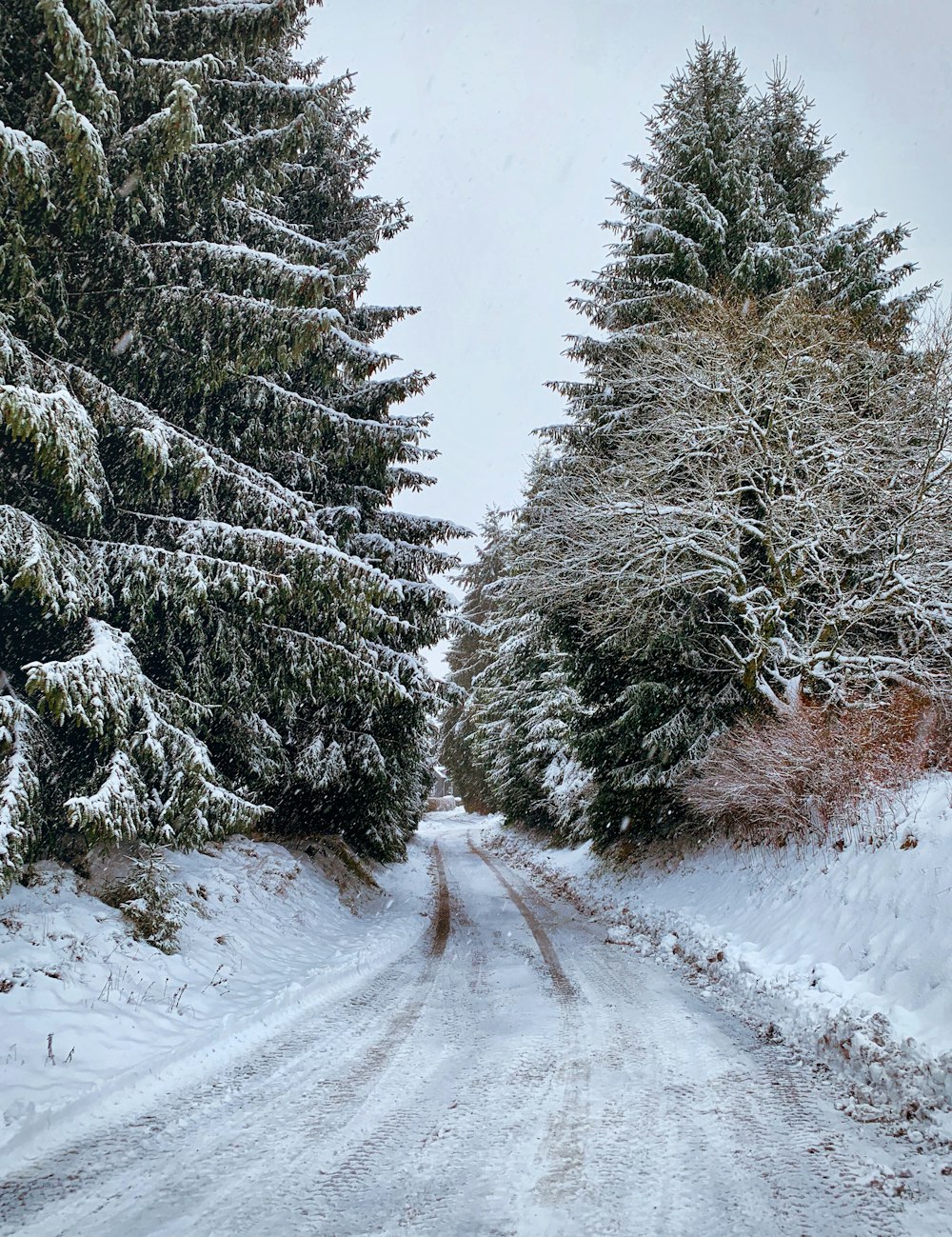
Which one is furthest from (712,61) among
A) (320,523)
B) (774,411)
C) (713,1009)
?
(713,1009)

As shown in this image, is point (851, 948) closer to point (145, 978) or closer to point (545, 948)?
point (545, 948)

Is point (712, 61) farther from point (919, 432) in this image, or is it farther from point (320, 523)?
point (320, 523)

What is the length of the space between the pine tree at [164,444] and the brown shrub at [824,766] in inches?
202

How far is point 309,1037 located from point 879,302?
55.1ft

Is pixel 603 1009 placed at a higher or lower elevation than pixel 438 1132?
lower

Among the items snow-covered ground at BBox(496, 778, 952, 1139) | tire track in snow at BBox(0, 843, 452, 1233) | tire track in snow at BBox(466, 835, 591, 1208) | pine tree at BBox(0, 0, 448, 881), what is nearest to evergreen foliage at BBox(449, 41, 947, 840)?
snow-covered ground at BBox(496, 778, 952, 1139)

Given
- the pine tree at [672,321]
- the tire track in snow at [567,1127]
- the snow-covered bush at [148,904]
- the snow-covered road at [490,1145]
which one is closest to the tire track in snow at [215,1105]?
the snow-covered road at [490,1145]

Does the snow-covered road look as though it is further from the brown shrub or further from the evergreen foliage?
the evergreen foliage

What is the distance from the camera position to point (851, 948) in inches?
240

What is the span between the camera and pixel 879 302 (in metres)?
14.0

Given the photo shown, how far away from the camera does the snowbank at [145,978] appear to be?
4.46 m

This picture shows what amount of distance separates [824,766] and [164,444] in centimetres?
860

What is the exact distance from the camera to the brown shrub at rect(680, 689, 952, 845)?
7.77 metres

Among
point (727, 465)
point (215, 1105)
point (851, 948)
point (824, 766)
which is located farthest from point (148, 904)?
point (727, 465)
